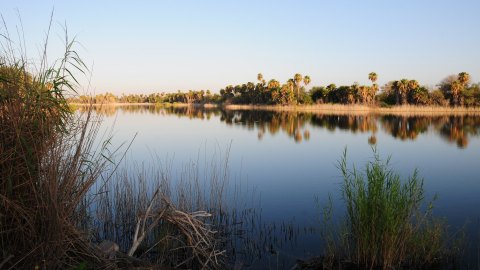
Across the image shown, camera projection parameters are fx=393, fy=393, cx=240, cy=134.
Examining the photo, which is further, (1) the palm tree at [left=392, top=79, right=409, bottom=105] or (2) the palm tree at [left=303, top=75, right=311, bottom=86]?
(2) the palm tree at [left=303, top=75, right=311, bottom=86]

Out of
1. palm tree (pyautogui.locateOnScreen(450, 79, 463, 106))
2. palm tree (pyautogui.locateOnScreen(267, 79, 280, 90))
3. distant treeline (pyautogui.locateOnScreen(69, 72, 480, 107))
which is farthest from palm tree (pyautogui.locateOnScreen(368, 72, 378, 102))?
palm tree (pyautogui.locateOnScreen(267, 79, 280, 90))

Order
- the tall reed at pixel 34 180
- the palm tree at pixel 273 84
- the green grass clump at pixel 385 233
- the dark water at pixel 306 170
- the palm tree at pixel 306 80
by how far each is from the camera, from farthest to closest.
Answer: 1. the palm tree at pixel 273 84
2. the palm tree at pixel 306 80
3. the dark water at pixel 306 170
4. the green grass clump at pixel 385 233
5. the tall reed at pixel 34 180

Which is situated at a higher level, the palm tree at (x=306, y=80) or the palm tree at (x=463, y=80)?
the palm tree at (x=306, y=80)

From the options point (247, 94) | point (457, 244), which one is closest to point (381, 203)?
point (457, 244)

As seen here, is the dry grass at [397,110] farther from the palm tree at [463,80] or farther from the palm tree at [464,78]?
the palm tree at [464,78]

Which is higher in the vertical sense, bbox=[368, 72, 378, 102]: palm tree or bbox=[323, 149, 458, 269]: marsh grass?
bbox=[368, 72, 378, 102]: palm tree

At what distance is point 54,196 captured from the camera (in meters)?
3.49

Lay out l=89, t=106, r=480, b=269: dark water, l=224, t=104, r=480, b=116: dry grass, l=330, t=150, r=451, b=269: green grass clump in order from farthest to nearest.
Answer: l=224, t=104, r=480, b=116: dry grass, l=89, t=106, r=480, b=269: dark water, l=330, t=150, r=451, b=269: green grass clump

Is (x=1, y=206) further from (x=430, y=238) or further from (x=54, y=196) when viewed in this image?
(x=430, y=238)

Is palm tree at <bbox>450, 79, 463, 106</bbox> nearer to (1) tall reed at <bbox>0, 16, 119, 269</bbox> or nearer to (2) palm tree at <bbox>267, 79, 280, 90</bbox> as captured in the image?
(2) palm tree at <bbox>267, 79, 280, 90</bbox>

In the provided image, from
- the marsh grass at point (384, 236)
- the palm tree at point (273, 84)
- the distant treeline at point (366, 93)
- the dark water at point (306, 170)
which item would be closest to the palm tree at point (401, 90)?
the distant treeline at point (366, 93)

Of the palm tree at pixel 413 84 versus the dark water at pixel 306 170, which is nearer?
the dark water at pixel 306 170

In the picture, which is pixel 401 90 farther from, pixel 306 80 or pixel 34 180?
pixel 34 180

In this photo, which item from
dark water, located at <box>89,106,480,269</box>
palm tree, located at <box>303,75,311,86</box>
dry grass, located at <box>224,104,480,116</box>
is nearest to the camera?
dark water, located at <box>89,106,480,269</box>
